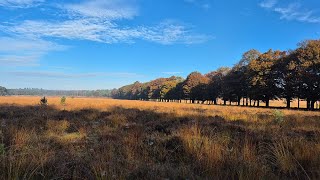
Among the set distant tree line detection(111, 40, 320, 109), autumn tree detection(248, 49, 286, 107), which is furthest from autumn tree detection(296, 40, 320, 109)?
autumn tree detection(248, 49, 286, 107)

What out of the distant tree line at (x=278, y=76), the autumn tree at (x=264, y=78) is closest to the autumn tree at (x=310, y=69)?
the distant tree line at (x=278, y=76)

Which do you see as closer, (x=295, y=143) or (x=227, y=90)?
(x=295, y=143)

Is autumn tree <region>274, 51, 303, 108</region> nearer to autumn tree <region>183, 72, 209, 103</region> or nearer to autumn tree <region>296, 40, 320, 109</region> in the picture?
autumn tree <region>296, 40, 320, 109</region>

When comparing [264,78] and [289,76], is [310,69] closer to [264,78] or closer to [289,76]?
[289,76]

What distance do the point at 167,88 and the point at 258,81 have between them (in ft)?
205

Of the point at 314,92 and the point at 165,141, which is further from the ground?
the point at 314,92

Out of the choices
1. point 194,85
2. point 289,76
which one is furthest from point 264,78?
point 194,85

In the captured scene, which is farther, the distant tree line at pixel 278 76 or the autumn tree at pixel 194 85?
the autumn tree at pixel 194 85

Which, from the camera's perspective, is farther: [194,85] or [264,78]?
[194,85]

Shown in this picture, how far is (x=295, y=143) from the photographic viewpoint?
20.4 feet

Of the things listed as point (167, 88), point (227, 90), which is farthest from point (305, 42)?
point (167, 88)

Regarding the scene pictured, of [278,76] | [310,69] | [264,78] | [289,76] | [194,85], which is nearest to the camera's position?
[310,69]

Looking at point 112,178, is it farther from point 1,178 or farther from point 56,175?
point 1,178

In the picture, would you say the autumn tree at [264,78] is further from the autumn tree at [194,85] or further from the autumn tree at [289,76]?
the autumn tree at [194,85]
